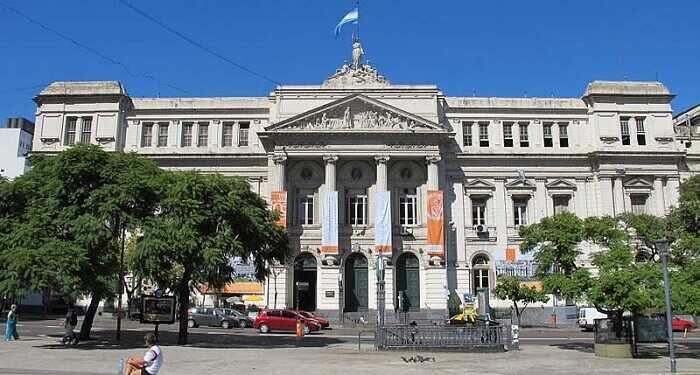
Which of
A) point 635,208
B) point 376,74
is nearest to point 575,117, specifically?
point 635,208

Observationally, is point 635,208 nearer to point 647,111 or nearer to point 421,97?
point 647,111

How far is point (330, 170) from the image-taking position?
52250 millimetres

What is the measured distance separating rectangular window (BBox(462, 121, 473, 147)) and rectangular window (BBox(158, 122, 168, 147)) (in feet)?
86.6

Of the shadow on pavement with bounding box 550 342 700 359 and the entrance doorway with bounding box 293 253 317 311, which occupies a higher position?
the entrance doorway with bounding box 293 253 317 311

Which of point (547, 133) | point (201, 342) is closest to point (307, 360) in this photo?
point (201, 342)

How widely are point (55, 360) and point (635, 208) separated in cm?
4794

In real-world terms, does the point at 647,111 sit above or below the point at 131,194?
above

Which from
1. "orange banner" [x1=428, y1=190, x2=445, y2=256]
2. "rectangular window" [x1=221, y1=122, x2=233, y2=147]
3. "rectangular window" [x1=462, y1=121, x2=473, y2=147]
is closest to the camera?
"orange banner" [x1=428, y1=190, x2=445, y2=256]

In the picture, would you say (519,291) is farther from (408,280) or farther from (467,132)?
(467,132)

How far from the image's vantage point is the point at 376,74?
55.3 metres

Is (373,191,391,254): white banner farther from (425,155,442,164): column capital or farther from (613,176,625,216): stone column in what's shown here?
(613,176,625,216): stone column

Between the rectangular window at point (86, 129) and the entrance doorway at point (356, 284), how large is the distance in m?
25.4

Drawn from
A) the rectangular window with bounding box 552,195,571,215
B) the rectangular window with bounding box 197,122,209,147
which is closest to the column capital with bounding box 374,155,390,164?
the rectangular window with bounding box 552,195,571,215

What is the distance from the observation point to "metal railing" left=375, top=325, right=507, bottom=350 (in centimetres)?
2634
